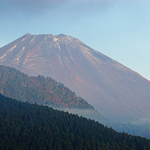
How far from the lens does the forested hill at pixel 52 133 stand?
64688 millimetres

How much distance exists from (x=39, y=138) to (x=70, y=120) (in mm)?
28401

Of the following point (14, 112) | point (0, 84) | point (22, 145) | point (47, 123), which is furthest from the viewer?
point (0, 84)

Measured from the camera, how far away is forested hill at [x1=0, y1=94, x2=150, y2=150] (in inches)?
2547

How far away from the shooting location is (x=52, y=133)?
75.2 m

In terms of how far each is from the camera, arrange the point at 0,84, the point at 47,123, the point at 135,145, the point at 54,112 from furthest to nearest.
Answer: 1. the point at 0,84
2. the point at 54,112
3. the point at 47,123
4. the point at 135,145

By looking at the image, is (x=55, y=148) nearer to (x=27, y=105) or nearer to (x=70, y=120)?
(x=70, y=120)

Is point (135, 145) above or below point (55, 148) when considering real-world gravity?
above

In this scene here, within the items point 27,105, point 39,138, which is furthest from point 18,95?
point 39,138

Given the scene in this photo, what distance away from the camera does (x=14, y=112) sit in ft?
301

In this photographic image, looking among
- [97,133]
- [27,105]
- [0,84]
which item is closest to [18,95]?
[0,84]

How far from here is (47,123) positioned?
85062 millimetres

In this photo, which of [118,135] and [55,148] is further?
[118,135]

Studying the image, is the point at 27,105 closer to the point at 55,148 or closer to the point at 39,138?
the point at 39,138

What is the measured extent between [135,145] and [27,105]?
47.2 meters
